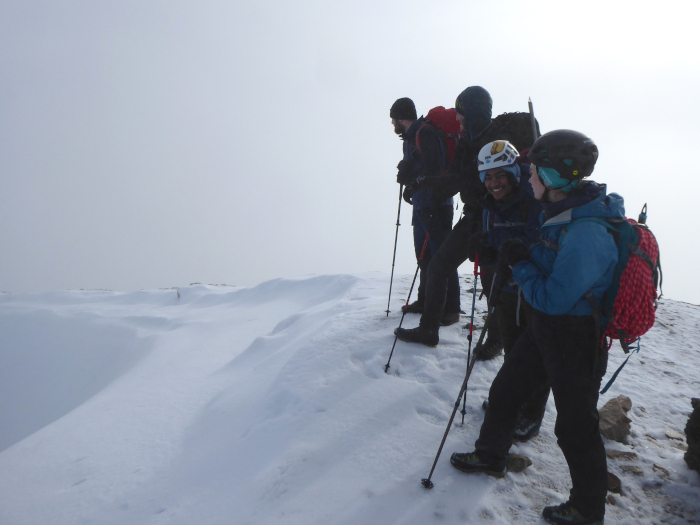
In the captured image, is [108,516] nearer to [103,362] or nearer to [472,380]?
[472,380]

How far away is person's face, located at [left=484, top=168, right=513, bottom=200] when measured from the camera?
3.06 metres

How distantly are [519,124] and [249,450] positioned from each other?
383 centimetres

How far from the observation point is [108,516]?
2.86 metres

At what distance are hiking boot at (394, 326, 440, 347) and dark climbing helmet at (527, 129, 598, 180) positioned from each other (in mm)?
2654

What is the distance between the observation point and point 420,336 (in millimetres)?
4559

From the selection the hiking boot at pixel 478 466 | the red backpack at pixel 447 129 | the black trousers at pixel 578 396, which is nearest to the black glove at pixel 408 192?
the red backpack at pixel 447 129

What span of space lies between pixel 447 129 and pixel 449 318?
2539 mm

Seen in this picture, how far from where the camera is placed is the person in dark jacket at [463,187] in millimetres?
3865

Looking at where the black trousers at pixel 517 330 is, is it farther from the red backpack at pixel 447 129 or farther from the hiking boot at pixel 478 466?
the red backpack at pixel 447 129

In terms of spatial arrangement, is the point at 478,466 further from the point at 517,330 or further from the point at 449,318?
the point at 449,318

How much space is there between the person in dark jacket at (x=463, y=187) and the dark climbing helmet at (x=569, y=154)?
4.67ft

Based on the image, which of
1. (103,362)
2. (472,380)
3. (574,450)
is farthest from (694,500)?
(103,362)

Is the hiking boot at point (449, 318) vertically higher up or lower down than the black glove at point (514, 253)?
lower down

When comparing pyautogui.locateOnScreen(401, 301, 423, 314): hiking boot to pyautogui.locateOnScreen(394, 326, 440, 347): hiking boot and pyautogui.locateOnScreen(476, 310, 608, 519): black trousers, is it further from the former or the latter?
pyautogui.locateOnScreen(476, 310, 608, 519): black trousers
